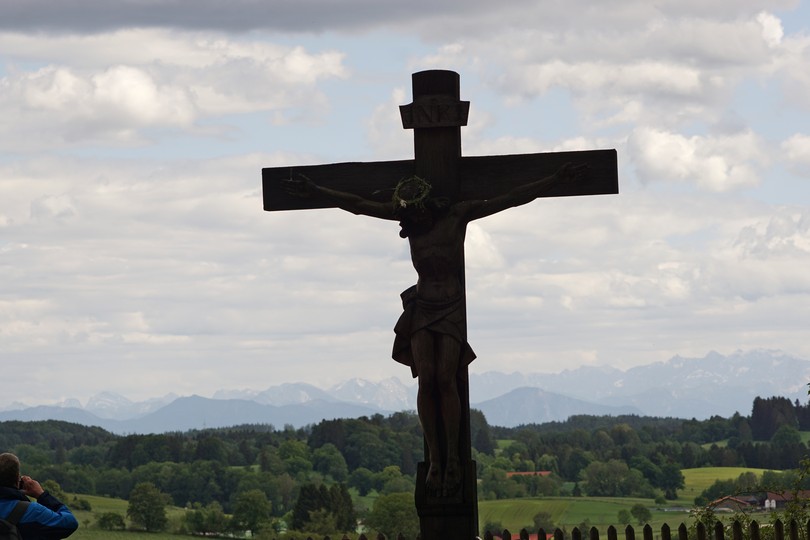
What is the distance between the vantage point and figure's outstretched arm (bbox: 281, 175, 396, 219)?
9477 millimetres

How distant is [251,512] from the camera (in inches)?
3861

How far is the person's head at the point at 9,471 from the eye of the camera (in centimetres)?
775

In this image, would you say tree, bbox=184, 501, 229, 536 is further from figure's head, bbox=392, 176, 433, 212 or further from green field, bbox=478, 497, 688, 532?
figure's head, bbox=392, 176, 433, 212

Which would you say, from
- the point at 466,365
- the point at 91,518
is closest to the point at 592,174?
the point at 466,365

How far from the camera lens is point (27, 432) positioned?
162875mm

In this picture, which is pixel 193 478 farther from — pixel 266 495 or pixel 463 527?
pixel 463 527

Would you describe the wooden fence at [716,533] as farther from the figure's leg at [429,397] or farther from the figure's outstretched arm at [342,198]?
the figure's outstretched arm at [342,198]

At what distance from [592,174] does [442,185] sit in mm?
1124

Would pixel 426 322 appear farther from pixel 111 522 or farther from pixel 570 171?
pixel 111 522

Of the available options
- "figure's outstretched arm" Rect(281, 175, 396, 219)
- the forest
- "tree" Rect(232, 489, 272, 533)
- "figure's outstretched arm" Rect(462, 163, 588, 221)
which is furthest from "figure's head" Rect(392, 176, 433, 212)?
"tree" Rect(232, 489, 272, 533)

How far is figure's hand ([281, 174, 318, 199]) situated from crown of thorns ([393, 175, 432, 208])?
2.41ft

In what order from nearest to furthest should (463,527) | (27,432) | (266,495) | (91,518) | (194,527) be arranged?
(463,527) < (194,527) < (91,518) < (266,495) < (27,432)

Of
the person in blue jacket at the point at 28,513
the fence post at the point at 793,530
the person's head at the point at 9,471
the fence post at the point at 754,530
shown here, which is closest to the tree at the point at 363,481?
the fence post at the point at 754,530

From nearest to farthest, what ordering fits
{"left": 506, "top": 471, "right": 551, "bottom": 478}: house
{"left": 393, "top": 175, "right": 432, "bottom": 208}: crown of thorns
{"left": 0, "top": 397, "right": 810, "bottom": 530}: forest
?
{"left": 393, "top": 175, "right": 432, "bottom": 208}: crown of thorns
{"left": 0, "top": 397, "right": 810, "bottom": 530}: forest
{"left": 506, "top": 471, "right": 551, "bottom": 478}: house
